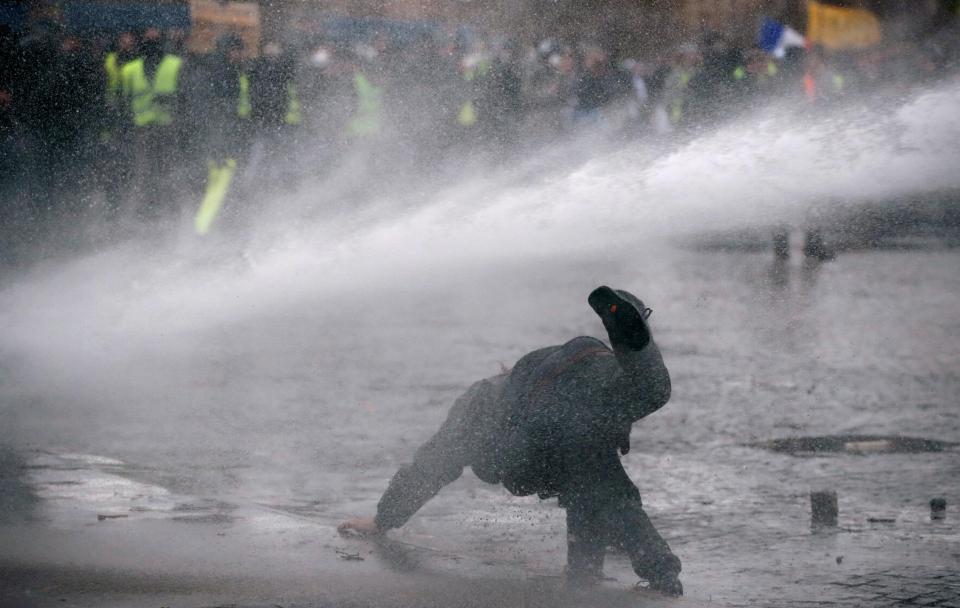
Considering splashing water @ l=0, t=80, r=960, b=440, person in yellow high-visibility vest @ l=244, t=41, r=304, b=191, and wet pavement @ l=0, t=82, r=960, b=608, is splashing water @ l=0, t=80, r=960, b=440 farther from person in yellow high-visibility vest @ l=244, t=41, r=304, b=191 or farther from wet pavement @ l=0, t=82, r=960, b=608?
person in yellow high-visibility vest @ l=244, t=41, r=304, b=191

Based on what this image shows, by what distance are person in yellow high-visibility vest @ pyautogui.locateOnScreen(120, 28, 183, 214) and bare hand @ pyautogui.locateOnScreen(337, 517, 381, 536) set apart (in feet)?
26.0

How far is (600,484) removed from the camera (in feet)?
15.1

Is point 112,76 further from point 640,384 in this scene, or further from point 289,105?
point 640,384

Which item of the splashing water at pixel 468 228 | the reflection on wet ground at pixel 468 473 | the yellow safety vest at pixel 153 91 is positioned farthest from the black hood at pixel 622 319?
the yellow safety vest at pixel 153 91

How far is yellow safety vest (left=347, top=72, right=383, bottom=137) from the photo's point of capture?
1405 centimetres

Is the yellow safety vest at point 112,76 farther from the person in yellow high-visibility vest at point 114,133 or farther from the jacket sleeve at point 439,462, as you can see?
the jacket sleeve at point 439,462

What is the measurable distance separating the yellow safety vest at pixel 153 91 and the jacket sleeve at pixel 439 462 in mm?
8214

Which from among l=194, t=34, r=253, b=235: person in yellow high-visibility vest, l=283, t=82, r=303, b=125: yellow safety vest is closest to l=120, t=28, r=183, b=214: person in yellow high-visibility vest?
l=194, t=34, r=253, b=235: person in yellow high-visibility vest

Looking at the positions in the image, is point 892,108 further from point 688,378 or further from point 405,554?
point 405,554

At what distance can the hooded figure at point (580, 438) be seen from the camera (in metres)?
4.43

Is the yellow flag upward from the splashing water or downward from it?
upward

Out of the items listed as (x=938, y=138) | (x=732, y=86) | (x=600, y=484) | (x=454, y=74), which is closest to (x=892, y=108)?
(x=938, y=138)

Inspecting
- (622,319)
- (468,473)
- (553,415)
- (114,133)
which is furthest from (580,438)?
(114,133)

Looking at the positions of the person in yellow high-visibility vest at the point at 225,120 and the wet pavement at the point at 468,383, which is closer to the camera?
the wet pavement at the point at 468,383
